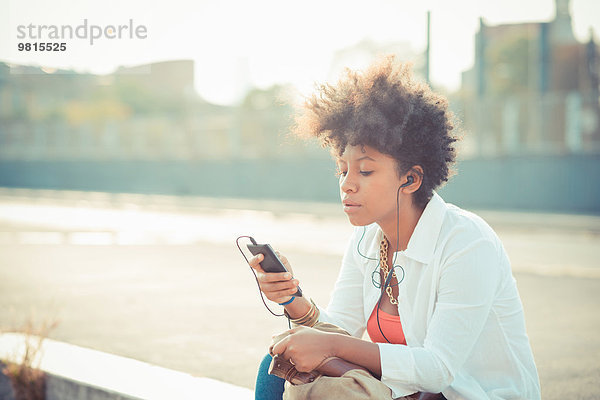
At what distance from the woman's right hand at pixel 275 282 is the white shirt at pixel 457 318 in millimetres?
399

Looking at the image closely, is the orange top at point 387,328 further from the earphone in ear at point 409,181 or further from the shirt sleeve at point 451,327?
the earphone in ear at point 409,181

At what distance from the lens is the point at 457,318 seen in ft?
8.48

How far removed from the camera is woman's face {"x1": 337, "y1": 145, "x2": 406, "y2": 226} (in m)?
2.88

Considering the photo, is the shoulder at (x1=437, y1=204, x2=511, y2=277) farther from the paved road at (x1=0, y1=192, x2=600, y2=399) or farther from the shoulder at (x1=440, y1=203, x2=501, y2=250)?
the paved road at (x1=0, y1=192, x2=600, y2=399)

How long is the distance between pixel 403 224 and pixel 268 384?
77cm

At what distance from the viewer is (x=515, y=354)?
2.71m

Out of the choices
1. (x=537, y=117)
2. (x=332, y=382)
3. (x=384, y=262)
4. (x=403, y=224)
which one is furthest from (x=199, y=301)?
(x=537, y=117)

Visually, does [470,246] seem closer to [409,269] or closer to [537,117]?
[409,269]

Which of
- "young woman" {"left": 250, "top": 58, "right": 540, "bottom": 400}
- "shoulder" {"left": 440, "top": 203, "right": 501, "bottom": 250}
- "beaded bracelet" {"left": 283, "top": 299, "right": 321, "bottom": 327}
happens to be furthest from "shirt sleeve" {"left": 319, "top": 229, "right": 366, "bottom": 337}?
"shoulder" {"left": 440, "top": 203, "right": 501, "bottom": 250}

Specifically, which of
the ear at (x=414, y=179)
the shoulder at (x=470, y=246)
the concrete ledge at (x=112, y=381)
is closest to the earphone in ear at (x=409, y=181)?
the ear at (x=414, y=179)

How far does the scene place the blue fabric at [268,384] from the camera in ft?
9.41

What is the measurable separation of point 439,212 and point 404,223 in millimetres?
174

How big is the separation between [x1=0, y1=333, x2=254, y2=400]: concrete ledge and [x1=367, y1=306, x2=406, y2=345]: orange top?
85 centimetres

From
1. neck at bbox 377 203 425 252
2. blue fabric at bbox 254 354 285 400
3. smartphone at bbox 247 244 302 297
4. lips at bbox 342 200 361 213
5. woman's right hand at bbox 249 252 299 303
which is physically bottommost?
blue fabric at bbox 254 354 285 400
